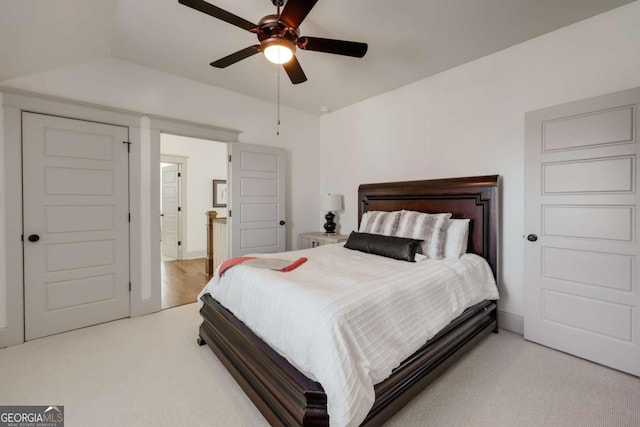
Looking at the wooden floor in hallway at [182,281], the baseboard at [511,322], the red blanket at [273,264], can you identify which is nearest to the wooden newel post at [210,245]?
the wooden floor in hallway at [182,281]

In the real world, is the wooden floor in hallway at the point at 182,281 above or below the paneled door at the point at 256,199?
below

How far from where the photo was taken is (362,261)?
2523 mm

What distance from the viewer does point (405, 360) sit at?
5.41ft

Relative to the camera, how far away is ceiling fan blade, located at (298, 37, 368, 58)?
1.96 m

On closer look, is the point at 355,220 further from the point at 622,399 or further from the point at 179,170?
the point at 179,170

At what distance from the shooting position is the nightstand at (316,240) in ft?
12.8

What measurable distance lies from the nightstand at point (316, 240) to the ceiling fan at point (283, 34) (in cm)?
233

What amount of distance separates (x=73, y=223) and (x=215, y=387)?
2.15 m

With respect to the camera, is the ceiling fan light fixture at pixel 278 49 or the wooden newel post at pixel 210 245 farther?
the wooden newel post at pixel 210 245

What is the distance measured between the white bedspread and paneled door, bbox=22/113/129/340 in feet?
4.66

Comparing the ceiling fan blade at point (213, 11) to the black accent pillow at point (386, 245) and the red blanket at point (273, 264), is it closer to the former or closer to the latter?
the red blanket at point (273, 264)

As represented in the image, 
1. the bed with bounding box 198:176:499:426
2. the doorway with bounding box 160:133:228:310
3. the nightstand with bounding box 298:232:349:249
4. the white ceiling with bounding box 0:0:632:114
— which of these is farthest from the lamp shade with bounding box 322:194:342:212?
the doorway with bounding box 160:133:228:310

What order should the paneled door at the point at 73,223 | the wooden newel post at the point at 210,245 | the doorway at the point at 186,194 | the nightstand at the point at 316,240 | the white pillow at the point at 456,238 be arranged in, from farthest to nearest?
the doorway at the point at 186,194, the wooden newel post at the point at 210,245, the nightstand at the point at 316,240, the white pillow at the point at 456,238, the paneled door at the point at 73,223

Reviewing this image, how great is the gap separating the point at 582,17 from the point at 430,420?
10.7 feet
